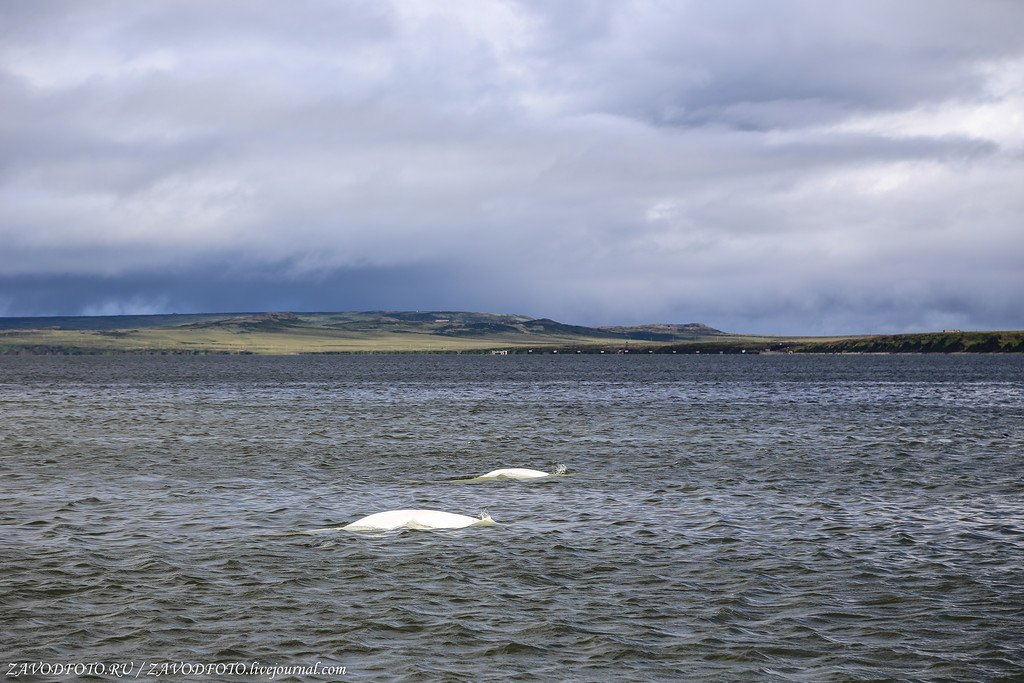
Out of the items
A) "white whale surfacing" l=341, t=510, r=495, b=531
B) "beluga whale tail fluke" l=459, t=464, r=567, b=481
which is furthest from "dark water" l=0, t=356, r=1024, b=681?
"beluga whale tail fluke" l=459, t=464, r=567, b=481

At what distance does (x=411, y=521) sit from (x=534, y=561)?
184 inches

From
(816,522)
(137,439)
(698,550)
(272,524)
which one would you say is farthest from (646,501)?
(137,439)

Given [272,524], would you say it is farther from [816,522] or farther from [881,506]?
[881,506]

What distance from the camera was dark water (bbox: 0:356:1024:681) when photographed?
14852 millimetres

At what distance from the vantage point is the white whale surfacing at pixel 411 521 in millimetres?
24109

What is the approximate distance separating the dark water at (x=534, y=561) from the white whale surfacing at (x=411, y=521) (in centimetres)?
77

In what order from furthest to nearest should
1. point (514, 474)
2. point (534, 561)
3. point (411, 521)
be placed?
point (514, 474)
point (411, 521)
point (534, 561)

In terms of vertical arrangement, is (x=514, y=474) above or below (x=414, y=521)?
below

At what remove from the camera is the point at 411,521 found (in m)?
24.4

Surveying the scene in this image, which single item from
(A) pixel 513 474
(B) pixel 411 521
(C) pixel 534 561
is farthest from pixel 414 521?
(A) pixel 513 474

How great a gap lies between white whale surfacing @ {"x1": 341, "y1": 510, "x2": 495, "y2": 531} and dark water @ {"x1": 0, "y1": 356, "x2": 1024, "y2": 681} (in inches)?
30.3

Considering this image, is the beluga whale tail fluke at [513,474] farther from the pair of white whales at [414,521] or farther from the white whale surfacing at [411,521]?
the white whale surfacing at [411,521]

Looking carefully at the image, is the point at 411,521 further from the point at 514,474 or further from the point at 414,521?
the point at 514,474

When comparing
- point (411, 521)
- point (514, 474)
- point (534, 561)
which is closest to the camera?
point (534, 561)
